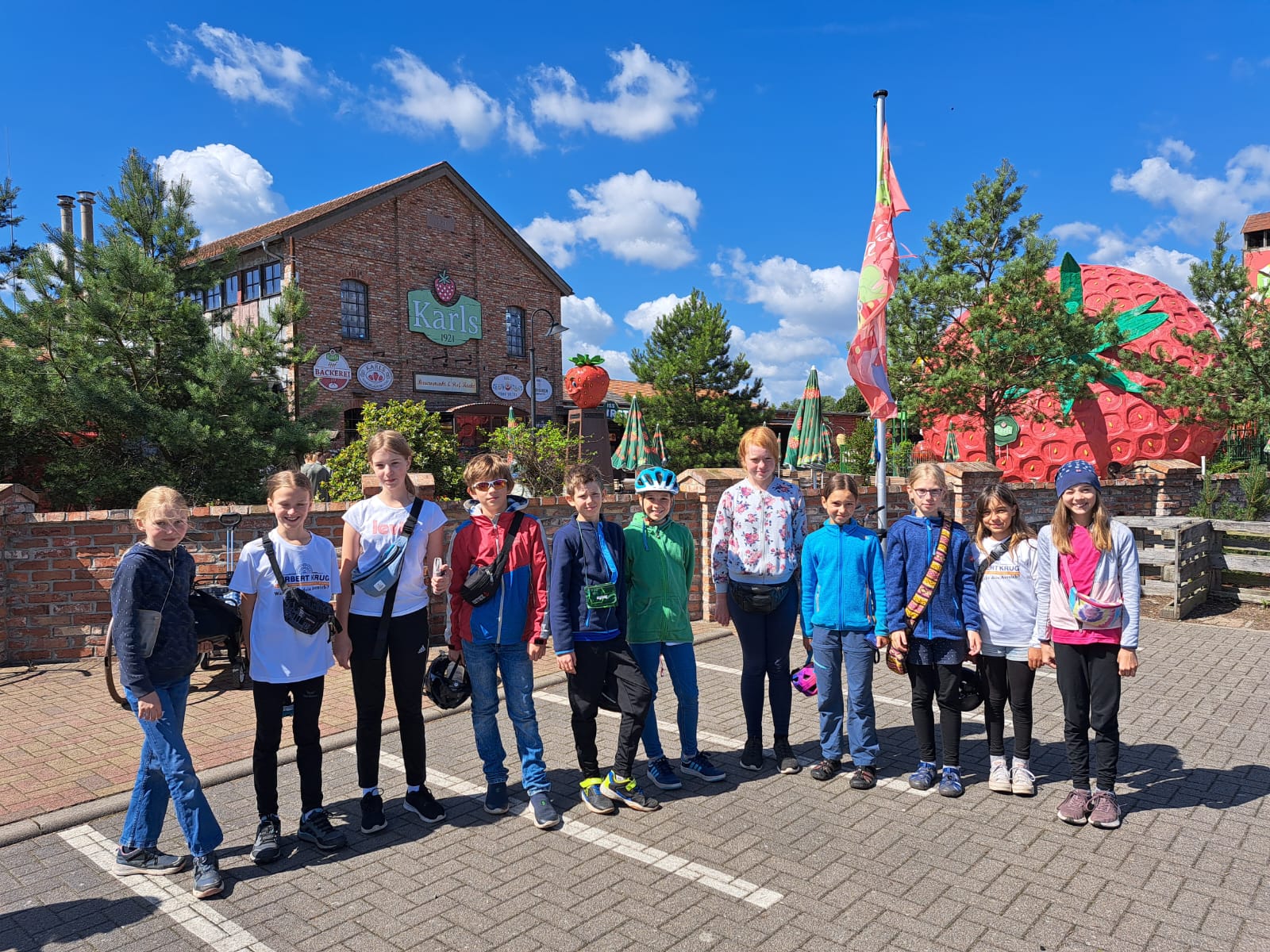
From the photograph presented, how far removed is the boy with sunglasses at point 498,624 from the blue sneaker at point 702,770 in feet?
2.91

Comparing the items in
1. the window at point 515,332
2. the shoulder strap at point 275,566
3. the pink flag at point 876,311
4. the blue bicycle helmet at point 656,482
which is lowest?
the shoulder strap at point 275,566

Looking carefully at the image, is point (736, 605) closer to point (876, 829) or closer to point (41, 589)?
point (876, 829)

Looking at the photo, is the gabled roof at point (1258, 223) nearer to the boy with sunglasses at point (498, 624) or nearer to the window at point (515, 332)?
the window at point (515, 332)

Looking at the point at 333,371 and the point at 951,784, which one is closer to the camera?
the point at 951,784

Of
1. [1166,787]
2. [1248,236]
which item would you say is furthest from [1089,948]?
[1248,236]

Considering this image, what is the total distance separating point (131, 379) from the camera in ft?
32.6

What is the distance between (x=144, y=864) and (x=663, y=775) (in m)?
2.42

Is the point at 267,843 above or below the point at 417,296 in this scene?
below

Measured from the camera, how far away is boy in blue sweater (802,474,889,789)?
4473 millimetres

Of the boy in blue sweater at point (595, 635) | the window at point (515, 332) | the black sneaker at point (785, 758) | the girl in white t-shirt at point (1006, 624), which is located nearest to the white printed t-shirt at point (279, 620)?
the boy in blue sweater at point (595, 635)

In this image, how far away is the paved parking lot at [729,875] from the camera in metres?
3.04

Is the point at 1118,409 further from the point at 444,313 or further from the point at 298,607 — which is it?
the point at 444,313

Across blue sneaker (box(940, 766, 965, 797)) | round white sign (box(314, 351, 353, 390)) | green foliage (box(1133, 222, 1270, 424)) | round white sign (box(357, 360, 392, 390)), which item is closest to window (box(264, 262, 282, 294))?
round white sign (box(314, 351, 353, 390))

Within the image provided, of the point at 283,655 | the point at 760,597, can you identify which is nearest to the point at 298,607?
the point at 283,655
